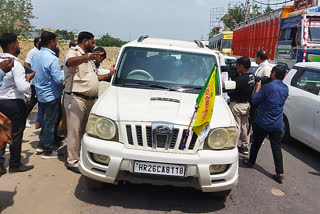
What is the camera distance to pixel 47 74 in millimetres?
4441

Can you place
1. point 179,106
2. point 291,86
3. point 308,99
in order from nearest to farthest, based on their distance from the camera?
point 179,106 → point 308,99 → point 291,86

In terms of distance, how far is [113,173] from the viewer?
3143mm

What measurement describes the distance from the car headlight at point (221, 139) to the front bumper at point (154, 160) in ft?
0.24

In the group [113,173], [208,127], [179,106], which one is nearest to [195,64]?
[179,106]

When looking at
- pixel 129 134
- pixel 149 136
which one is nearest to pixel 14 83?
pixel 129 134

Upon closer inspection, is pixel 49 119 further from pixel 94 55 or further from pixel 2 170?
pixel 94 55

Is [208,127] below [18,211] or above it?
above

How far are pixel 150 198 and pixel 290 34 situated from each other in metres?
10.2

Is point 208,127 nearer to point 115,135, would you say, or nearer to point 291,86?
point 115,135

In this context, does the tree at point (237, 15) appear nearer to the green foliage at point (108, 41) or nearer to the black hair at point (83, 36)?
the black hair at point (83, 36)

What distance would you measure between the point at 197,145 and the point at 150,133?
0.51 meters

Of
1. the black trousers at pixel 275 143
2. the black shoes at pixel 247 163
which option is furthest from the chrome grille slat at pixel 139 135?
the black shoes at pixel 247 163

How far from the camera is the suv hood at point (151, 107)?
10.6ft

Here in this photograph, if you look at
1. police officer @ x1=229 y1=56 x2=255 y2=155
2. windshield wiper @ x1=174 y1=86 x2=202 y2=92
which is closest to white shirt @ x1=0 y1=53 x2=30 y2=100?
windshield wiper @ x1=174 y1=86 x2=202 y2=92
